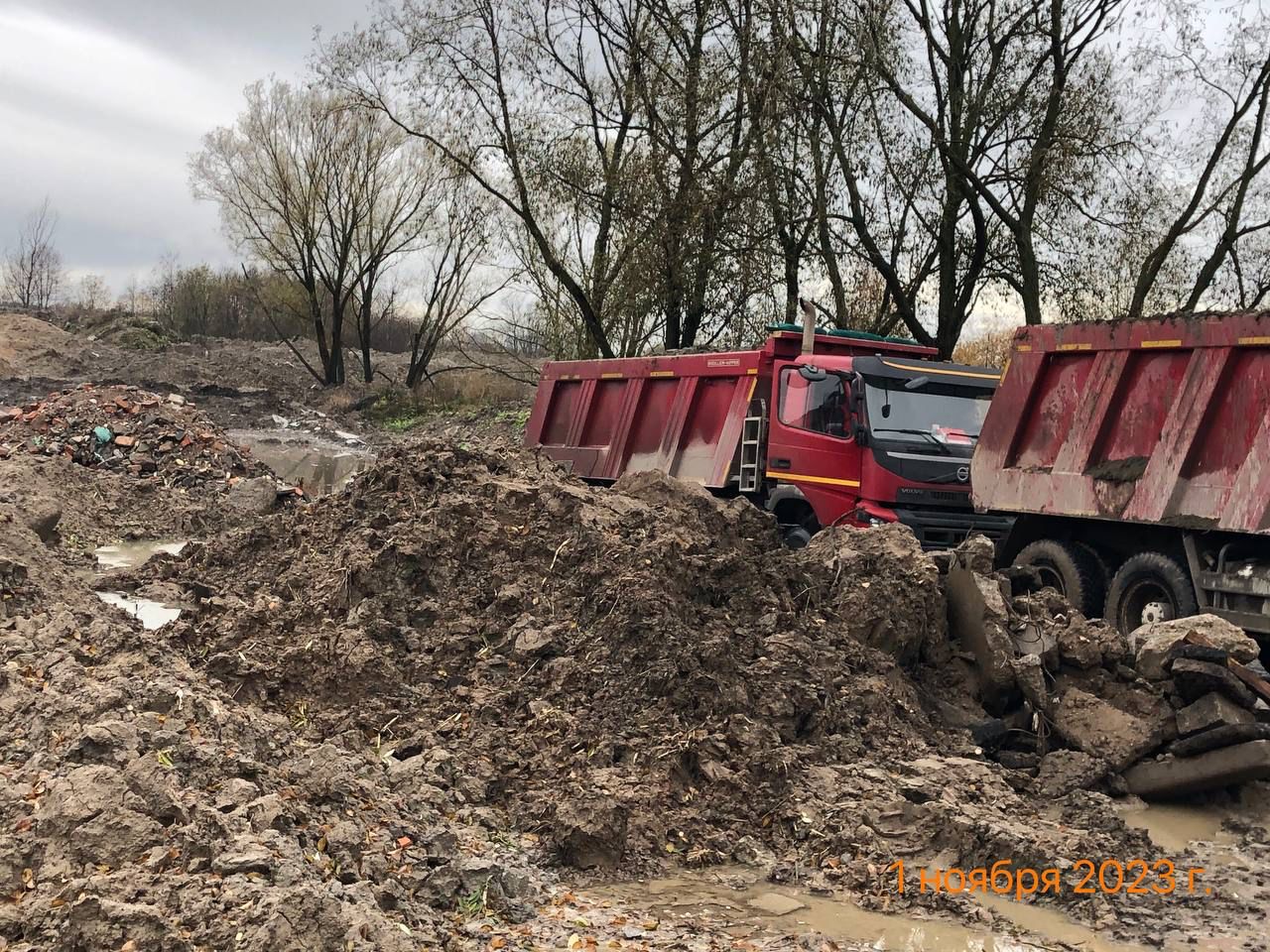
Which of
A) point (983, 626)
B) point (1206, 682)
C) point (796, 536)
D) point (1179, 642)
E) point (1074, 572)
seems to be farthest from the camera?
point (796, 536)

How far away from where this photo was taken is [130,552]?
47.3ft

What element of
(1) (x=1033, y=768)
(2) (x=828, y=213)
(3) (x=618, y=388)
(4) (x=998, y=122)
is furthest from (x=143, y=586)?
(4) (x=998, y=122)

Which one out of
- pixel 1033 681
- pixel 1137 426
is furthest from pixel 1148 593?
pixel 1033 681

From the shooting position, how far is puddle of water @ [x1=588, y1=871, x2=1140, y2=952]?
481cm

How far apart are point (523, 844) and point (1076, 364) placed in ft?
22.1

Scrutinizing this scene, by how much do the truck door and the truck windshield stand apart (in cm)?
29

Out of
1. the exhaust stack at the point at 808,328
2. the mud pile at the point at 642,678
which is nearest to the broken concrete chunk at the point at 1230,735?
the mud pile at the point at 642,678

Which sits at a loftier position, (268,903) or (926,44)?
(926,44)

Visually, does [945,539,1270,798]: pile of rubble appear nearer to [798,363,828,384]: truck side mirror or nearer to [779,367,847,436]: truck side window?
[779,367,847,436]: truck side window

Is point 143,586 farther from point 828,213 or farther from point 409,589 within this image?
point 828,213

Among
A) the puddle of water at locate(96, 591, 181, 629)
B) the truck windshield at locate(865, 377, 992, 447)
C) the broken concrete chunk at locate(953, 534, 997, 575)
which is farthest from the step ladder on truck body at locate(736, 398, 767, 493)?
the puddle of water at locate(96, 591, 181, 629)

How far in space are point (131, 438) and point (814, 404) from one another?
1208cm

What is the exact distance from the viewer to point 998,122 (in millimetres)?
20000

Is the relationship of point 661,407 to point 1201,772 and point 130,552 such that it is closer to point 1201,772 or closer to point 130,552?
point 130,552
